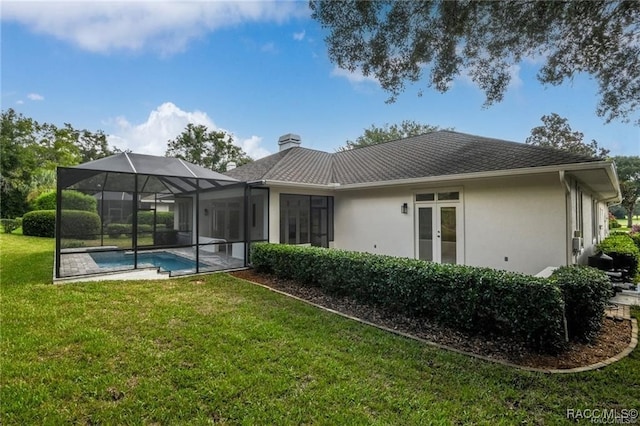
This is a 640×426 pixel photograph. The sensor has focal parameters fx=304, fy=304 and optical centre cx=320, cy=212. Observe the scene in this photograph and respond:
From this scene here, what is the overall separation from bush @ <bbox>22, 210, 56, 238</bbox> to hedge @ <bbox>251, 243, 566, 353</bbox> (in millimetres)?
18791

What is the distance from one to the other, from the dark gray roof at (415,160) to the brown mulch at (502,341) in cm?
412

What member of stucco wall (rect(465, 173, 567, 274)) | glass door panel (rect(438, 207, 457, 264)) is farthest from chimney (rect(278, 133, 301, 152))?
stucco wall (rect(465, 173, 567, 274))

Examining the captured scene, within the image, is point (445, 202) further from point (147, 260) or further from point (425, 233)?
point (147, 260)

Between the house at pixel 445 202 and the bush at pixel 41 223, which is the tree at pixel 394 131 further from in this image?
the bush at pixel 41 223

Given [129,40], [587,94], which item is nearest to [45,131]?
[129,40]

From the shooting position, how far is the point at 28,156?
88.8 ft

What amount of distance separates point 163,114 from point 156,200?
38.9 ft

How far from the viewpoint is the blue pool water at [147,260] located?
913 cm

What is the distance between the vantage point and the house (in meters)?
7.75

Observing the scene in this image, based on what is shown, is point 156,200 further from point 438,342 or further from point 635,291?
point 635,291

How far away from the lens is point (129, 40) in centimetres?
916

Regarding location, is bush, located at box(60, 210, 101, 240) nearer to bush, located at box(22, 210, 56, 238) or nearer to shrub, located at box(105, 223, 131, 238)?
shrub, located at box(105, 223, 131, 238)

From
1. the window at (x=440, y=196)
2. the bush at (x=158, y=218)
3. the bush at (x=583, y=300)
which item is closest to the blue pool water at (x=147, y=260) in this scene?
the bush at (x=158, y=218)

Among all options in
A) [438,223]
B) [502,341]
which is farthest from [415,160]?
[502,341]
